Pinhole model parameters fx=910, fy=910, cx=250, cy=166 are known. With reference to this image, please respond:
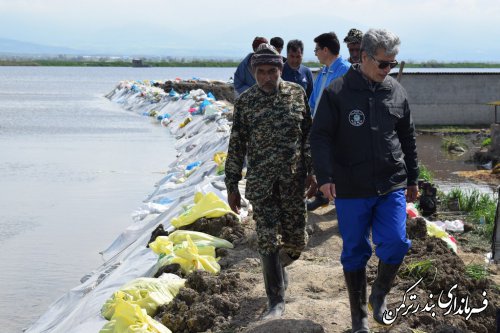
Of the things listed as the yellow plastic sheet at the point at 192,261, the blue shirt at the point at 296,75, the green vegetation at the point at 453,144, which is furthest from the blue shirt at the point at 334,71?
the green vegetation at the point at 453,144

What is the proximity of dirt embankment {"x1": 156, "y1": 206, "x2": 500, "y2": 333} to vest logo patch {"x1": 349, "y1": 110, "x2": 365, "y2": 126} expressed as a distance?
1114 millimetres

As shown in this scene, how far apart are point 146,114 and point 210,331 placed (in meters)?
28.5

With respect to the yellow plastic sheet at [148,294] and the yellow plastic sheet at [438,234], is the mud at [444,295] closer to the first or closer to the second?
the yellow plastic sheet at [438,234]

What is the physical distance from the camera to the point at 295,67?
832 centimetres

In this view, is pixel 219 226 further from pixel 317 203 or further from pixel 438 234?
pixel 438 234

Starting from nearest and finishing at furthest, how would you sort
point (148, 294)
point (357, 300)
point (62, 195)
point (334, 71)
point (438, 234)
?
point (357, 300), point (148, 294), point (334, 71), point (438, 234), point (62, 195)

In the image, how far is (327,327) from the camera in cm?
504

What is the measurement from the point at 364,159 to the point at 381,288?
29.7 inches

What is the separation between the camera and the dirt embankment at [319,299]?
16.9ft

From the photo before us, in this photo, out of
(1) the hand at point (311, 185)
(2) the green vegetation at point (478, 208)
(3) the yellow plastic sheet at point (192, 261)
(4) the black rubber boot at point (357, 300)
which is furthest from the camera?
(2) the green vegetation at point (478, 208)

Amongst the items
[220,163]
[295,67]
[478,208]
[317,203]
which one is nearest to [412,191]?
[317,203]

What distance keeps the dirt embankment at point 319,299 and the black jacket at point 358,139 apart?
32.3 inches

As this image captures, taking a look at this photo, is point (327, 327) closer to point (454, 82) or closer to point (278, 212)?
point (278, 212)

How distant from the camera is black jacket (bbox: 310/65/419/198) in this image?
477cm
